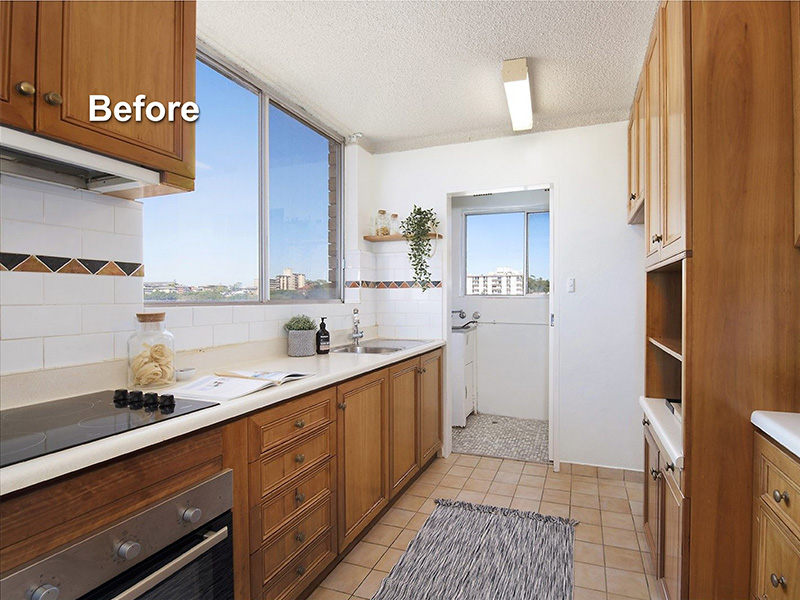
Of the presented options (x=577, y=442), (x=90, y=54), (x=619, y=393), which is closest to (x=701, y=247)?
(x=90, y=54)

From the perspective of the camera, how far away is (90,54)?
122 centimetres

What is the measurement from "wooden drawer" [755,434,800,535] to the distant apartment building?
343cm

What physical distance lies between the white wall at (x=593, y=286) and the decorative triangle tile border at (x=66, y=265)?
2548 millimetres

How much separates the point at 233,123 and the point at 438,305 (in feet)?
6.06

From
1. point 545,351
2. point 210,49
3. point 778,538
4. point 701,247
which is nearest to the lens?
point 778,538

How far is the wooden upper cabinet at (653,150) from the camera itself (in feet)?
Result: 5.87

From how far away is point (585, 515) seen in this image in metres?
2.58

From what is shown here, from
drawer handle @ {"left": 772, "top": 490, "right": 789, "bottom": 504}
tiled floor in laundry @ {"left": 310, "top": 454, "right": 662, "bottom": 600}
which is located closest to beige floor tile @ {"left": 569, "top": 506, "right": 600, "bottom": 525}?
tiled floor in laundry @ {"left": 310, "top": 454, "right": 662, "bottom": 600}

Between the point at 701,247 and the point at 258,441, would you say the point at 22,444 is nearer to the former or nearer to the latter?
the point at 258,441

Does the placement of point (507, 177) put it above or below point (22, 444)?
above

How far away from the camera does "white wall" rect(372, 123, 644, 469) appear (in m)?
3.05

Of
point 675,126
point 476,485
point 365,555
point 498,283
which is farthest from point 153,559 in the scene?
point 498,283

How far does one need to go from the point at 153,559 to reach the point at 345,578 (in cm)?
113

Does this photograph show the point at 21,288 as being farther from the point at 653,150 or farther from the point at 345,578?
the point at 653,150
